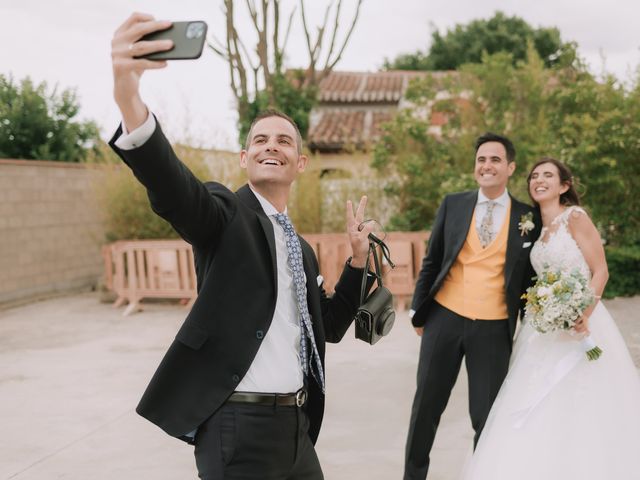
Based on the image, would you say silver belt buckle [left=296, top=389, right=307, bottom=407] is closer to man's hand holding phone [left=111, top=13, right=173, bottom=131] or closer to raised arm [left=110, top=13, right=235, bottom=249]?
raised arm [left=110, top=13, right=235, bottom=249]

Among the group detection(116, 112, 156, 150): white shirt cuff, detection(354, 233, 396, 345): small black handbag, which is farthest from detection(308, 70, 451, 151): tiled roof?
detection(116, 112, 156, 150): white shirt cuff

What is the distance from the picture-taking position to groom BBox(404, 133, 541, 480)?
147 inches

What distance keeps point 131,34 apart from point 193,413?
3.60ft

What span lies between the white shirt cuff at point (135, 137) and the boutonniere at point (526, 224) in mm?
2713

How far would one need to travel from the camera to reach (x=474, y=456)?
11.4 feet

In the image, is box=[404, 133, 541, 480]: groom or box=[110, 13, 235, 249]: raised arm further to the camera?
box=[404, 133, 541, 480]: groom

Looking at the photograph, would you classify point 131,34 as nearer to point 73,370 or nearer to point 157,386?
point 157,386

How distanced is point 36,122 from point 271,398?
518 inches

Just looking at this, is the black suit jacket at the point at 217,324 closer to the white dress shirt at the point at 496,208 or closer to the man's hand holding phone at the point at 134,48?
the man's hand holding phone at the point at 134,48

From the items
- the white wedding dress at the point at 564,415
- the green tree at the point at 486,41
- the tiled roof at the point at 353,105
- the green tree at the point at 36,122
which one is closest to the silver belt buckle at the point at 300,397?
the white wedding dress at the point at 564,415

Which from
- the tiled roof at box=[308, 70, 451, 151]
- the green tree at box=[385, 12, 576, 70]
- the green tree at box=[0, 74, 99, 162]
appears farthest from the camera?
the green tree at box=[385, 12, 576, 70]

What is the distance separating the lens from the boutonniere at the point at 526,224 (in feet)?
12.6

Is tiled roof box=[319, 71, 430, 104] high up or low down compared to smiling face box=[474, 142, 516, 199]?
up

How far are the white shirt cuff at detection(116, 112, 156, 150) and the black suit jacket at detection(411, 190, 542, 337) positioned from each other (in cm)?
254
